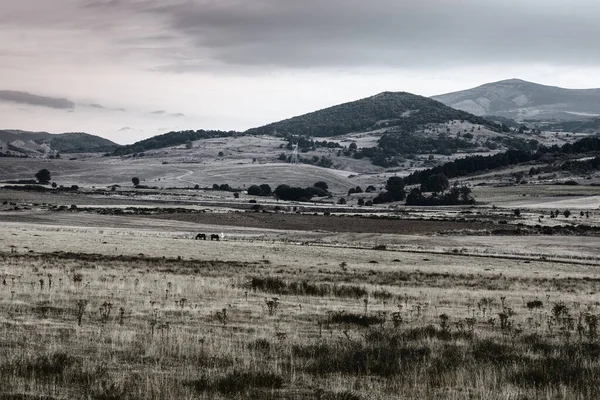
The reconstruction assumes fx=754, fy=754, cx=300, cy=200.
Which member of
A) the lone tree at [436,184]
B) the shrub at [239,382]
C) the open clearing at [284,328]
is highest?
the lone tree at [436,184]

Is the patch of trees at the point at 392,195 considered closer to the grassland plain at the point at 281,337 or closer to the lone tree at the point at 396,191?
the lone tree at the point at 396,191

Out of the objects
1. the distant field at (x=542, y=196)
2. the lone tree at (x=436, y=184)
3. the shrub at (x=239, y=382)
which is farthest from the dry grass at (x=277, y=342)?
the lone tree at (x=436, y=184)

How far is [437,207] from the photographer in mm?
155750

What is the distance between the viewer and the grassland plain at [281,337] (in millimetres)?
12555

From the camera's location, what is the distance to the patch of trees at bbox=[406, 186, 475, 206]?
16150cm

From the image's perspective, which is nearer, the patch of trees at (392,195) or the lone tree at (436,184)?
the lone tree at (436,184)

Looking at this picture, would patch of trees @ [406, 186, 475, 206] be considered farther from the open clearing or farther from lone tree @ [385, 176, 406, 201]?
the open clearing

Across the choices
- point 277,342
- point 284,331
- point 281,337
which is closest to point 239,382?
point 277,342

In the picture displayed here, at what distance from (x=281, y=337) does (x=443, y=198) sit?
15254cm

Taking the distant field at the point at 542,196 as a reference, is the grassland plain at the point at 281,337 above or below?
below

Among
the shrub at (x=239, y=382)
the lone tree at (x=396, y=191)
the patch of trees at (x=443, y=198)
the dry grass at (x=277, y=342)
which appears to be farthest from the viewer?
the lone tree at (x=396, y=191)

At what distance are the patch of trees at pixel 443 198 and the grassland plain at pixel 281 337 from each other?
124652mm

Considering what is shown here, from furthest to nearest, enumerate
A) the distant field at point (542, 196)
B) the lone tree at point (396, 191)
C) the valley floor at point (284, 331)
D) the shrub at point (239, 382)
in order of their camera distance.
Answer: the lone tree at point (396, 191)
the distant field at point (542, 196)
the valley floor at point (284, 331)
the shrub at point (239, 382)

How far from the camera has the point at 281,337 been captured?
1689cm
